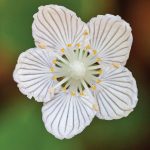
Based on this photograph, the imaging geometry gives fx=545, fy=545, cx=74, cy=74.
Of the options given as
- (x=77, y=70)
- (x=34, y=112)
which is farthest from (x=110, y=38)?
(x=34, y=112)

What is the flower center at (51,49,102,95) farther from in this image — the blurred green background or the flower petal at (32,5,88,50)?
the blurred green background

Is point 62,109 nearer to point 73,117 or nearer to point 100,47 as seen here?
point 73,117

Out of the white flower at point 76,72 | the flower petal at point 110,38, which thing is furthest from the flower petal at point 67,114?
the flower petal at point 110,38

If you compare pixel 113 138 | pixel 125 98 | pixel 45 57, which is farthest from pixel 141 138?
pixel 45 57

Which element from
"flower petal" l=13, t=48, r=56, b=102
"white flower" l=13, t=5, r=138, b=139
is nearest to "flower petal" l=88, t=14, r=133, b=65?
"white flower" l=13, t=5, r=138, b=139

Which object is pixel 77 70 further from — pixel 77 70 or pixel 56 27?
pixel 56 27

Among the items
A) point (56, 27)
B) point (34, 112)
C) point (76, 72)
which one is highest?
point (56, 27)

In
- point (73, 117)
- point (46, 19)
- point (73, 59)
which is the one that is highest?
point (46, 19)
